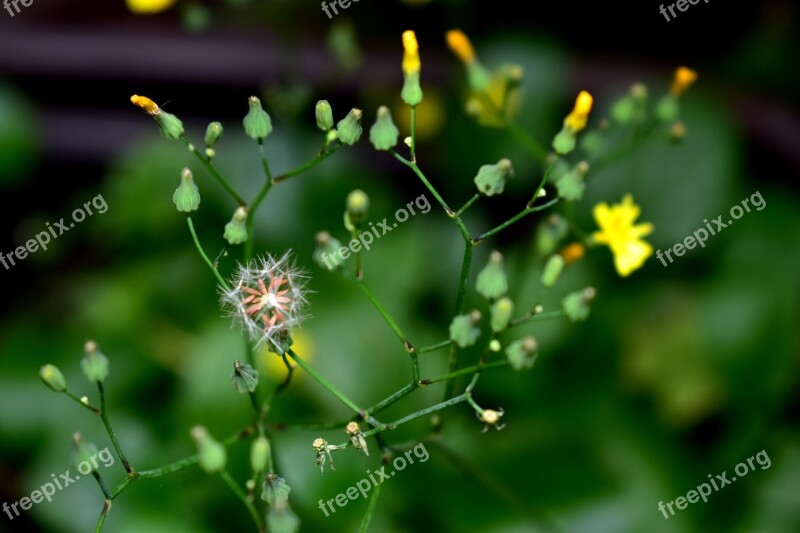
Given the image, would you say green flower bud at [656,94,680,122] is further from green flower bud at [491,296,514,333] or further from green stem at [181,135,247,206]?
green stem at [181,135,247,206]

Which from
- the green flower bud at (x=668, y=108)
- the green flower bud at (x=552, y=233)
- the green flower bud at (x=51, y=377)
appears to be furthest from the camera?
the green flower bud at (x=668, y=108)

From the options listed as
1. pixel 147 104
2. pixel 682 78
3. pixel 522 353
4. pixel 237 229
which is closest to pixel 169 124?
pixel 147 104

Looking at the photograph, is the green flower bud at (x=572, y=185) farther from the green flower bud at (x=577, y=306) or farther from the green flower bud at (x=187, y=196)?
the green flower bud at (x=187, y=196)

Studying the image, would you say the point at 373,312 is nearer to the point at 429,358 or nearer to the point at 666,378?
the point at 429,358

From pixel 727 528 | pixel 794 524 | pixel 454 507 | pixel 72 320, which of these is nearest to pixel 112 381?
pixel 72 320

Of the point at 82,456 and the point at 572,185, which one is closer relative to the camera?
the point at 82,456

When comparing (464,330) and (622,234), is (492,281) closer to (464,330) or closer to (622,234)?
(464,330)

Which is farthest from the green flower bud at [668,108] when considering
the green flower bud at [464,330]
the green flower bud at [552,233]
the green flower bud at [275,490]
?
the green flower bud at [275,490]
